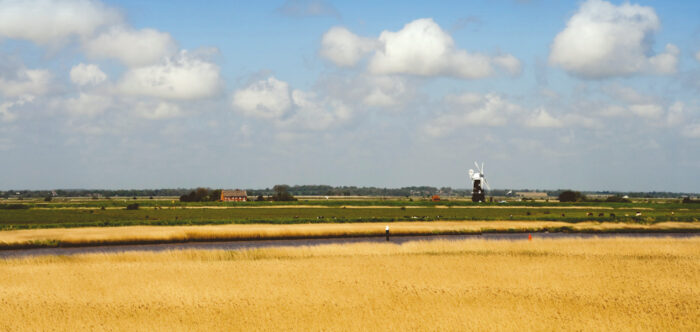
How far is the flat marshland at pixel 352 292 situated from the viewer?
2262 centimetres

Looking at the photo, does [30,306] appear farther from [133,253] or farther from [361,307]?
[133,253]

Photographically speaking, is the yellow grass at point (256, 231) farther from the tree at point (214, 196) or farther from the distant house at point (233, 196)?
the distant house at point (233, 196)

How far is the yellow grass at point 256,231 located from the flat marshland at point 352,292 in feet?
46.0

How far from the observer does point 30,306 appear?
81.0ft

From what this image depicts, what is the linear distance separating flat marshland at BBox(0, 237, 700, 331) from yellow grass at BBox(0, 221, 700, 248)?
14.0m

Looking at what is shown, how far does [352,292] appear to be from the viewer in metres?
28.3

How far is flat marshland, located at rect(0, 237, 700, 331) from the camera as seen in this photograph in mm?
22625

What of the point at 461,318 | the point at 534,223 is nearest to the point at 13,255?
the point at 461,318

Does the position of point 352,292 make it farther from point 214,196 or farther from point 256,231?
point 214,196

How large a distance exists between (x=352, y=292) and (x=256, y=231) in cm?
3636

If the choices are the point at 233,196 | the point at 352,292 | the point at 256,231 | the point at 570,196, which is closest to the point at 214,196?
the point at 233,196

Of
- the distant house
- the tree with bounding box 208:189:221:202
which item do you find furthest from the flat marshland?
the distant house

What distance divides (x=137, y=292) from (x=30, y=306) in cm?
456

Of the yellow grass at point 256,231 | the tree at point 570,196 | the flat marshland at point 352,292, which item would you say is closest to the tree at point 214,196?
the tree at point 570,196
